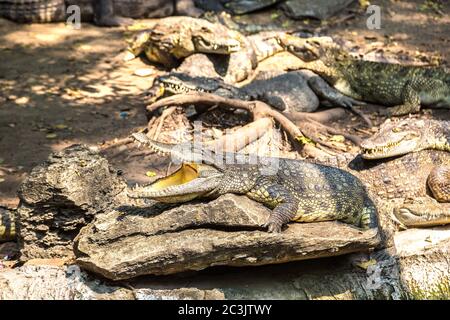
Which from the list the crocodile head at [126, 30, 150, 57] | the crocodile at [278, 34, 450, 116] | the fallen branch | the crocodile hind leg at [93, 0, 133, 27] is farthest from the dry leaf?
the crocodile hind leg at [93, 0, 133, 27]

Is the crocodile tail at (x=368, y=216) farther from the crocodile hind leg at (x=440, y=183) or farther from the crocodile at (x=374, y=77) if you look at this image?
the crocodile at (x=374, y=77)

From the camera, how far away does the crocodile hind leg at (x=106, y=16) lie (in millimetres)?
11836

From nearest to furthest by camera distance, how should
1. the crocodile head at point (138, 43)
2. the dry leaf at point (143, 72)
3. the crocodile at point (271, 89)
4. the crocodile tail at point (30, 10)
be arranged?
the crocodile at point (271, 89) → the dry leaf at point (143, 72) → the crocodile head at point (138, 43) → the crocodile tail at point (30, 10)

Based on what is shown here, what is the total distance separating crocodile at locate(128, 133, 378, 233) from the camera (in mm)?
4398

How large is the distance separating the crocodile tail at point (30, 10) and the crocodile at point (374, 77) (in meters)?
4.00

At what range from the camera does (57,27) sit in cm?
1162

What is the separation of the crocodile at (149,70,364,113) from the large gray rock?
332cm

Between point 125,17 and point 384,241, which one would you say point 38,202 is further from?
point 125,17

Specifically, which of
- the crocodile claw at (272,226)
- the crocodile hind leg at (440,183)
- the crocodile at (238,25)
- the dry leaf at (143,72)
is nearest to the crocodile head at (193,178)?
the crocodile claw at (272,226)

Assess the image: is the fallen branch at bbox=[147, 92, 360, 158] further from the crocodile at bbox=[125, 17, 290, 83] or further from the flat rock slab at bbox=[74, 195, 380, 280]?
the flat rock slab at bbox=[74, 195, 380, 280]

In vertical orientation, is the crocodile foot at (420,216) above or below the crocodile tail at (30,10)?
below

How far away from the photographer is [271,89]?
870cm

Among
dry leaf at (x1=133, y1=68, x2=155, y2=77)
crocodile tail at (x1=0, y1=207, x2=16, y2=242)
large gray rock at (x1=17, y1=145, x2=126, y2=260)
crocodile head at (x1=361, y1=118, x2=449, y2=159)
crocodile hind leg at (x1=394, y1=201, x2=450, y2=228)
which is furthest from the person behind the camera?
dry leaf at (x1=133, y1=68, x2=155, y2=77)

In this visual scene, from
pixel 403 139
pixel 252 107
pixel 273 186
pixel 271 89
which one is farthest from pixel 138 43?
pixel 273 186
